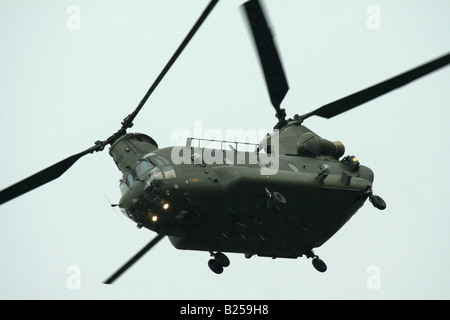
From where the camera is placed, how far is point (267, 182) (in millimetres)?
20672

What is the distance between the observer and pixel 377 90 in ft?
71.0

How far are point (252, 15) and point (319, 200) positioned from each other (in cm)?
637

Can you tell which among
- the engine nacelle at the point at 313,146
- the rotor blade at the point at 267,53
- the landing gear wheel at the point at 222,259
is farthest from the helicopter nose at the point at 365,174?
the landing gear wheel at the point at 222,259

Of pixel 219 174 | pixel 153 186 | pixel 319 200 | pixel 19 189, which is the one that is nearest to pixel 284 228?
pixel 319 200

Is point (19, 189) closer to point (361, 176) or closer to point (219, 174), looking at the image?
point (219, 174)

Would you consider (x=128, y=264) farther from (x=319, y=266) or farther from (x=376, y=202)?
(x=376, y=202)

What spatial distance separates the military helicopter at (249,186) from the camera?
2048 centimetres

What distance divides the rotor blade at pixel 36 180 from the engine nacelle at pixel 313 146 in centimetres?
770

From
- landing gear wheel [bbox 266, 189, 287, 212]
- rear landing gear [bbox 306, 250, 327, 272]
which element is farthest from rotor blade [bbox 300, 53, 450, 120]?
rear landing gear [bbox 306, 250, 327, 272]

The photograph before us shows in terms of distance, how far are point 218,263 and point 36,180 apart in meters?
6.45

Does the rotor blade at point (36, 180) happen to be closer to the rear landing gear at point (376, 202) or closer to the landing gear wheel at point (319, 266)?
the landing gear wheel at point (319, 266)

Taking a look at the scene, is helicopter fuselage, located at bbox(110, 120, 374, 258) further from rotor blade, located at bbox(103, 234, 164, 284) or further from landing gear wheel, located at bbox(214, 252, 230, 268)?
rotor blade, located at bbox(103, 234, 164, 284)

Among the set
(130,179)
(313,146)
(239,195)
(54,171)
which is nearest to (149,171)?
(130,179)

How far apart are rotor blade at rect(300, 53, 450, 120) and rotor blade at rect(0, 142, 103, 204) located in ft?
28.2
